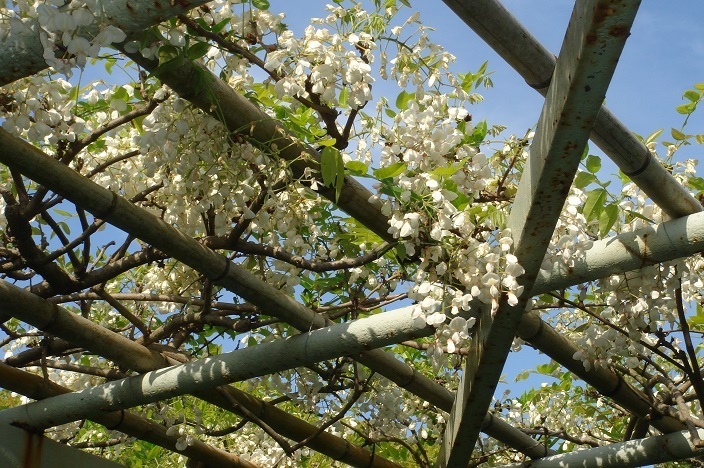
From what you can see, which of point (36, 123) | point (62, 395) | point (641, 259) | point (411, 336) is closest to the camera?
point (36, 123)

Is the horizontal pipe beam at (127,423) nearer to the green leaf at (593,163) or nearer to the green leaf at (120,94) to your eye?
the green leaf at (120,94)

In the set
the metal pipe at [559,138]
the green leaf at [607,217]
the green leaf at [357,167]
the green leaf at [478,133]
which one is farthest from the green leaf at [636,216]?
the green leaf at [357,167]

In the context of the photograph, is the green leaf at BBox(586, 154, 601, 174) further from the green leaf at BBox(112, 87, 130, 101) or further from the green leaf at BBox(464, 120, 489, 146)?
the green leaf at BBox(112, 87, 130, 101)

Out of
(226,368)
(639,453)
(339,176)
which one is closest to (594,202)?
(339,176)

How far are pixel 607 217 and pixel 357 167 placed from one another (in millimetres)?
663

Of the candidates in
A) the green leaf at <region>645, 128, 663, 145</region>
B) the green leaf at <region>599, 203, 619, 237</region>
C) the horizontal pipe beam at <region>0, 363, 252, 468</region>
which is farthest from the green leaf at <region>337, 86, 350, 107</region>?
the horizontal pipe beam at <region>0, 363, 252, 468</region>

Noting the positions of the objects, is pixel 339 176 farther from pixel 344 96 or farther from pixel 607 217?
pixel 607 217

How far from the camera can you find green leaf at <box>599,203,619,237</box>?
2.21 meters

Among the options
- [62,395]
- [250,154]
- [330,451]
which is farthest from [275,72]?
[330,451]

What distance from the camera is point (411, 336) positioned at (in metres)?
2.38

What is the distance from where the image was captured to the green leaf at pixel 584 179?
7.16 ft

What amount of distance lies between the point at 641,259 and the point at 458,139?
0.56 m

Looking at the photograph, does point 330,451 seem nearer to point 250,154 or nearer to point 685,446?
point 685,446

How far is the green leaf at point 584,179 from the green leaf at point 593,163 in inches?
0.7
